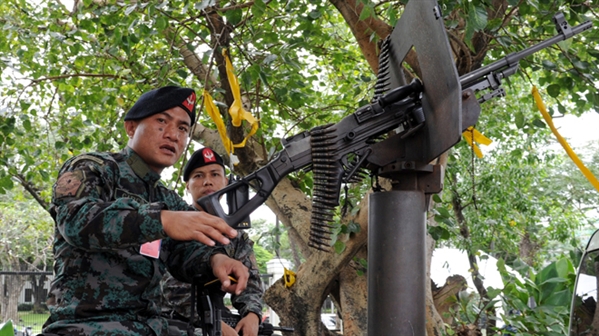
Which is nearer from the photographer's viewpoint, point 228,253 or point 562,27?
point 562,27

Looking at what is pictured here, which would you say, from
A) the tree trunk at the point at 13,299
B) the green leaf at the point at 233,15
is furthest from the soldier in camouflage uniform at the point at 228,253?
the tree trunk at the point at 13,299

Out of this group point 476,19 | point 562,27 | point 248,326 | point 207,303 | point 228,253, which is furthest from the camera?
point 228,253

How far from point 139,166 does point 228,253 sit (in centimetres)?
150

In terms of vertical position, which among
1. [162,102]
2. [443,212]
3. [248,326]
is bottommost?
[248,326]

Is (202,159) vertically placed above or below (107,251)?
above

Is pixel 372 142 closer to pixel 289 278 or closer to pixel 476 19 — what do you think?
pixel 476 19

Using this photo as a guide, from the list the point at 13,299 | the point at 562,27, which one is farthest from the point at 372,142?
the point at 13,299

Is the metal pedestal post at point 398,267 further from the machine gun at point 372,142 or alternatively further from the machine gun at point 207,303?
the machine gun at point 207,303

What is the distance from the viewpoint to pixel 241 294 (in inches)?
151

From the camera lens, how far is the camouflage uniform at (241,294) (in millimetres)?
3670

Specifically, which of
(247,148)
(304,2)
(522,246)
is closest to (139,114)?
(304,2)

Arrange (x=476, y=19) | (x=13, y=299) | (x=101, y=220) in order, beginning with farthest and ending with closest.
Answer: (x=13, y=299), (x=476, y=19), (x=101, y=220)

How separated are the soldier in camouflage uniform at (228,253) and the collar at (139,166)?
1.43 meters

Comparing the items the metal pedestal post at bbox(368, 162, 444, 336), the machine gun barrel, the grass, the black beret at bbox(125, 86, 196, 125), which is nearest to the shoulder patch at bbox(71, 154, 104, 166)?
the black beret at bbox(125, 86, 196, 125)
